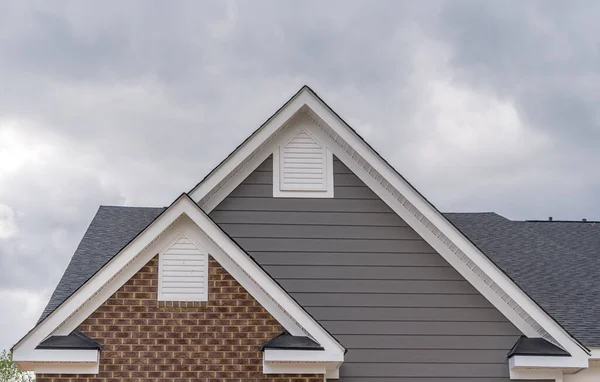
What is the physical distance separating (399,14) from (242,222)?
6.34m

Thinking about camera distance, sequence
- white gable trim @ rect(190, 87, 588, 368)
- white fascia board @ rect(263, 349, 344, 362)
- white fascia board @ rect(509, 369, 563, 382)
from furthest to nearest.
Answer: white fascia board @ rect(509, 369, 563, 382), white gable trim @ rect(190, 87, 588, 368), white fascia board @ rect(263, 349, 344, 362)

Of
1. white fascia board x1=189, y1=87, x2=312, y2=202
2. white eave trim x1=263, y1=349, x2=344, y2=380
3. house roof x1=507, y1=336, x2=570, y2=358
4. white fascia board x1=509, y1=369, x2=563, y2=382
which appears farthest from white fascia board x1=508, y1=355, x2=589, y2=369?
white fascia board x1=189, y1=87, x2=312, y2=202

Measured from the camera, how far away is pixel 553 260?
620 inches

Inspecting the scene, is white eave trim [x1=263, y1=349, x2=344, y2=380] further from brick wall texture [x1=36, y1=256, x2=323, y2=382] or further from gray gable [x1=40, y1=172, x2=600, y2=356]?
gray gable [x1=40, y1=172, x2=600, y2=356]

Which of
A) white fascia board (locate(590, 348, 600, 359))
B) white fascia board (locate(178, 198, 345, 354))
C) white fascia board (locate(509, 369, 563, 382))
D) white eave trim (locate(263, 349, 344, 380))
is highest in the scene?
white fascia board (locate(178, 198, 345, 354))

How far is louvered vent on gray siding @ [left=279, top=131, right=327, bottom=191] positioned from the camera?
44.0ft

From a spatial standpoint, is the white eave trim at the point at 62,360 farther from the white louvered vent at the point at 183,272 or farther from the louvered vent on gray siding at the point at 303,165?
the louvered vent on gray siding at the point at 303,165

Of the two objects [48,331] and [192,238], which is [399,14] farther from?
[48,331]

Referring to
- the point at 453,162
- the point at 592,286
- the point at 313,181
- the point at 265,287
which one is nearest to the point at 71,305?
the point at 265,287

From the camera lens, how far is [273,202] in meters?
13.3

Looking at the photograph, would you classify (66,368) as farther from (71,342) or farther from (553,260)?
(553,260)

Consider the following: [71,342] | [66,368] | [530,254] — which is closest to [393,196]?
[530,254]

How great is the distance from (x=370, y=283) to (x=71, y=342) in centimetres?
473

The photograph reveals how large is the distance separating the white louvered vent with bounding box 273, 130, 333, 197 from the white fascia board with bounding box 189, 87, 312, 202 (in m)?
0.52
